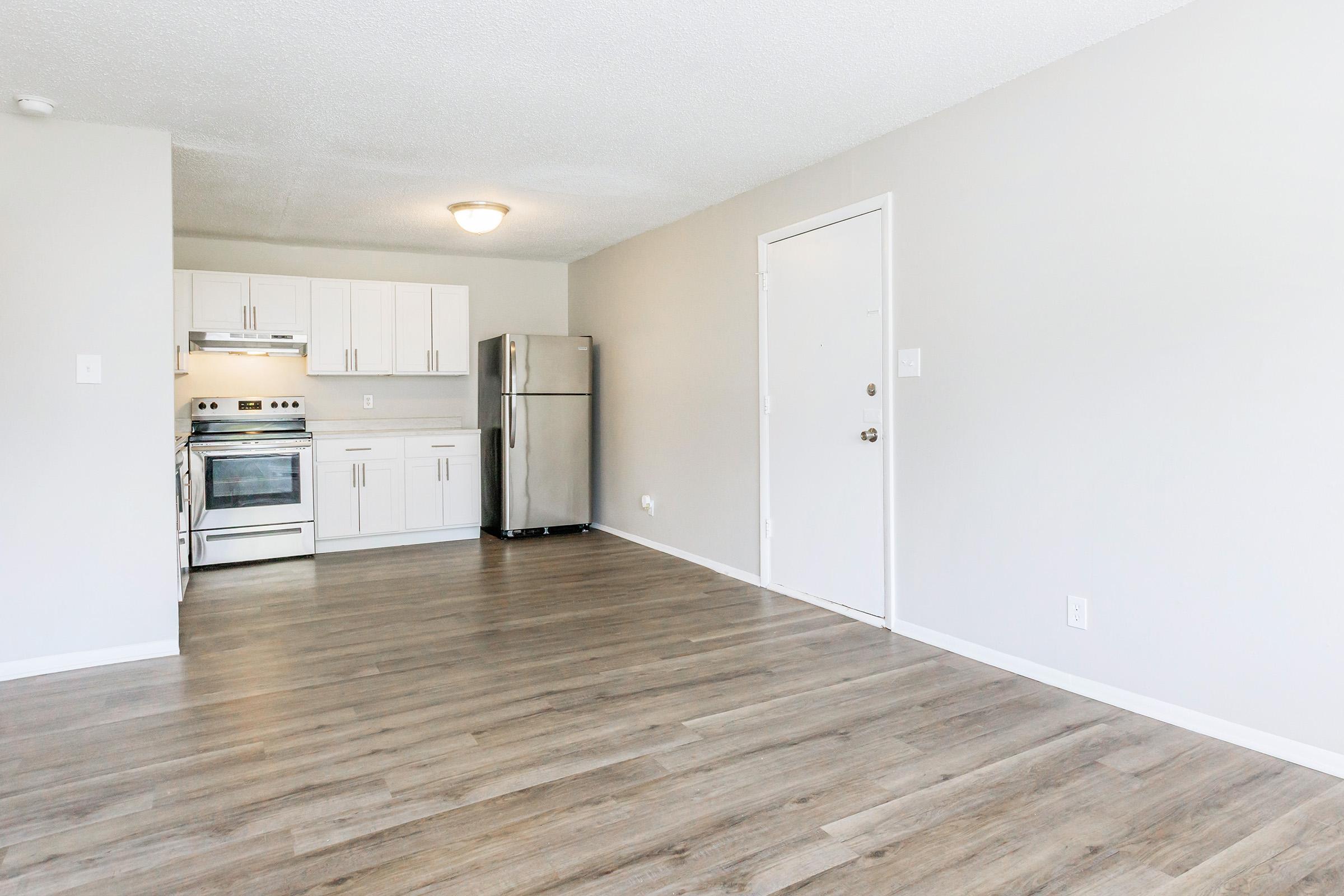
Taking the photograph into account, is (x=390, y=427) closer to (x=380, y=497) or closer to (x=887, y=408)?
(x=380, y=497)

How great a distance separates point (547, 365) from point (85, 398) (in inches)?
131

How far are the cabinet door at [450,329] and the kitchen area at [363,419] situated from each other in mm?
11

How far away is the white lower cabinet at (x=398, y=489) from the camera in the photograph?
566 centimetres

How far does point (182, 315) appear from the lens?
5254mm

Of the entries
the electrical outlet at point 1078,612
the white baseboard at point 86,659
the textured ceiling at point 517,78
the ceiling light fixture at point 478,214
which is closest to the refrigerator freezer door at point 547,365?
the ceiling light fixture at point 478,214

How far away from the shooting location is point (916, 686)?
298 cm

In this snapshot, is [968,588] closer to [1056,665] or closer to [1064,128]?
[1056,665]

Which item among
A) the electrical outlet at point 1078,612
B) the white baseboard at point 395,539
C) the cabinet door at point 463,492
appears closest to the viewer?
the electrical outlet at point 1078,612

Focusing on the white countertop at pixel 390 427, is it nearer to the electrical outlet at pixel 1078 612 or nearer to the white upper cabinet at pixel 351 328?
the white upper cabinet at pixel 351 328

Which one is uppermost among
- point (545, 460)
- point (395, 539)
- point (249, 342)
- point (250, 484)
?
point (249, 342)

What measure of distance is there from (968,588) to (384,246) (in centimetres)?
500

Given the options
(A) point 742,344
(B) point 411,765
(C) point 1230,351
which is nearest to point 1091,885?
(C) point 1230,351

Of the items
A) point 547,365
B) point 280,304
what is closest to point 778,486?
point 547,365

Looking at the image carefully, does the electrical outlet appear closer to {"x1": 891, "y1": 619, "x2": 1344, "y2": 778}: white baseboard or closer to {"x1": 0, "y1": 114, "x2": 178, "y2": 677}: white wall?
{"x1": 891, "y1": 619, "x2": 1344, "y2": 778}: white baseboard
